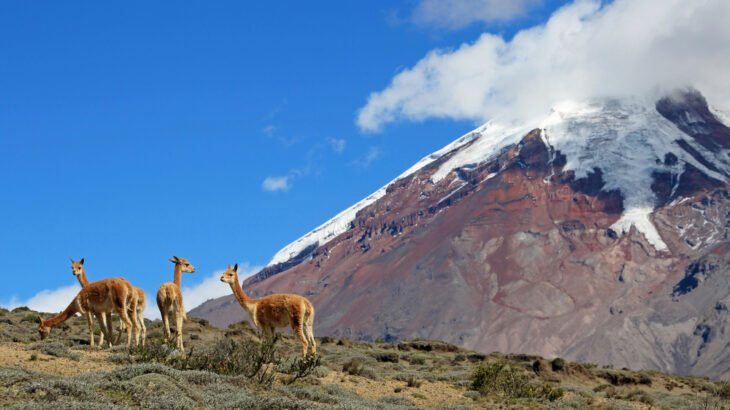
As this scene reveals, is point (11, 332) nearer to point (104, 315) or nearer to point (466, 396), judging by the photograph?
point (104, 315)

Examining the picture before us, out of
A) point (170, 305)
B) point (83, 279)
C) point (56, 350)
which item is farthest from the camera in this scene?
point (83, 279)

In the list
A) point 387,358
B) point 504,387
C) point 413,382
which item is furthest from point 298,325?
point 387,358

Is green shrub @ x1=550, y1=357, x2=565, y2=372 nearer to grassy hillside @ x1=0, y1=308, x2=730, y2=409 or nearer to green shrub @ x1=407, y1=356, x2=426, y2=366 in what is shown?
green shrub @ x1=407, y1=356, x2=426, y2=366

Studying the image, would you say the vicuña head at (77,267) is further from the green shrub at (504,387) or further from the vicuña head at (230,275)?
the green shrub at (504,387)

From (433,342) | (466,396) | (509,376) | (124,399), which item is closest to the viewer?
(124,399)

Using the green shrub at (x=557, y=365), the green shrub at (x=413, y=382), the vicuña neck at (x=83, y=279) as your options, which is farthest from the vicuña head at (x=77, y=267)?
the green shrub at (x=557, y=365)

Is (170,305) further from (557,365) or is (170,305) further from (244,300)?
(557,365)

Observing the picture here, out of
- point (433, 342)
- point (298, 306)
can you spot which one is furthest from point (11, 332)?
point (433, 342)

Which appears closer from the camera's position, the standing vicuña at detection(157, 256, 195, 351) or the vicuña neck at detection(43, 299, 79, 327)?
the standing vicuña at detection(157, 256, 195, 351)

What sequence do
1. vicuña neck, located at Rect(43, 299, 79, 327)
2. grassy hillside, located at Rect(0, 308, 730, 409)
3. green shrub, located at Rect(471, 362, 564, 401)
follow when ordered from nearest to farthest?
grassy hillside, located at Rect(0, 308, 730, 409) < vicuña neck, located at Rect(43, 299, 79, 327) < green shrub, located at Rect(471, 362, 564, 401)

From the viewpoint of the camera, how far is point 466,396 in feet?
101

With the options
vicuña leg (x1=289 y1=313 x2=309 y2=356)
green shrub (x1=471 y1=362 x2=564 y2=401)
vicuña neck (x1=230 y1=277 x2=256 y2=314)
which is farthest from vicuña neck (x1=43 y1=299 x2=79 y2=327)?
green shrub (x1=471 y1=362 x2=564 y2=401)

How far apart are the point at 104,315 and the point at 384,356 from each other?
1998 cm

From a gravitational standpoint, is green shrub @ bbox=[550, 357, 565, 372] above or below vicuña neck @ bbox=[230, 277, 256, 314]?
below
